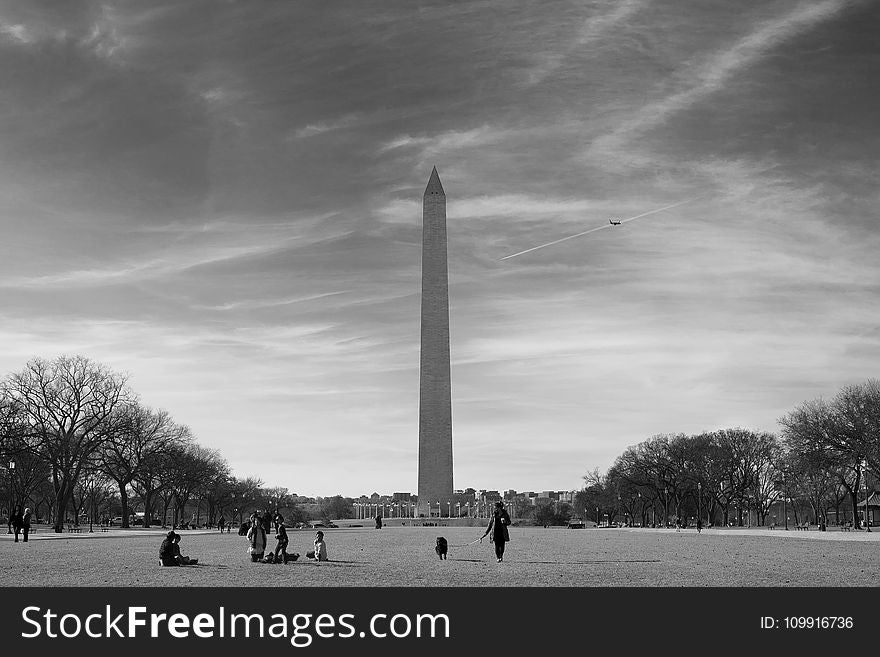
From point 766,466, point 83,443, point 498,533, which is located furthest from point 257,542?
point 766,466

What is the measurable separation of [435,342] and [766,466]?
3702 cm

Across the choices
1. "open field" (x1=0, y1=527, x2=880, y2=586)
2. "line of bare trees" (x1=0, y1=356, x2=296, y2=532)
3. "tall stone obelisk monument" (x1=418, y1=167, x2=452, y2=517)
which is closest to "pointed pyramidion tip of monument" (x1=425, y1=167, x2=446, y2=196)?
"tall stone obelisk monument" (x1=418, y1=167, x2=452, y2=517)

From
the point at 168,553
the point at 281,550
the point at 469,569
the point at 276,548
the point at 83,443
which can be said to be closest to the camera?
the point at 469,569

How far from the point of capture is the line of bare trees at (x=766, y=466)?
203ft

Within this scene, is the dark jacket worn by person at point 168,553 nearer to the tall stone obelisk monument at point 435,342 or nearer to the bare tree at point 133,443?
the bare tree at point 133,443

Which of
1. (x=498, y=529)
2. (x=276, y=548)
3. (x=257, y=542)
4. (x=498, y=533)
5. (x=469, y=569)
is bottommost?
(x=469, y=569)

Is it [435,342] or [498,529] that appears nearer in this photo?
[498,529]

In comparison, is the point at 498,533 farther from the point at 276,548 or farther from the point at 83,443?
the point at 83,443

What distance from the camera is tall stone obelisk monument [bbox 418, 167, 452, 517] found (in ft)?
252

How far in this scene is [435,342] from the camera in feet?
252

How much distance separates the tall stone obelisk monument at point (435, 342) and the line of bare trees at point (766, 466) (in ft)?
71.2

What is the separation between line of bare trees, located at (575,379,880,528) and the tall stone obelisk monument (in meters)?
21.7

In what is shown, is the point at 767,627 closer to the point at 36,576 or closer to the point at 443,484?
the point at 36,576

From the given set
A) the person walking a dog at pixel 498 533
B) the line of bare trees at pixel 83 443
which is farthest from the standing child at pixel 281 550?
the line of bare trees at pixel 83 443
